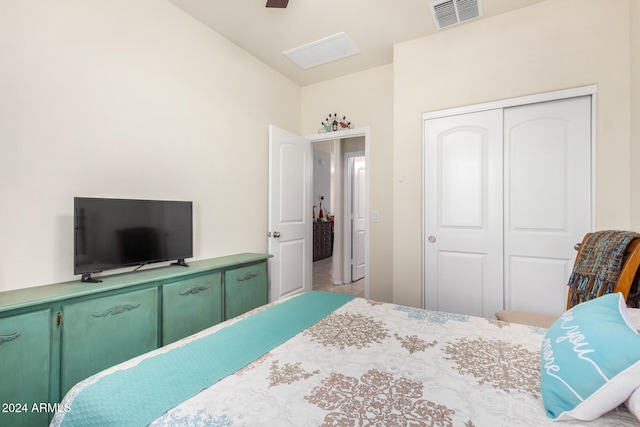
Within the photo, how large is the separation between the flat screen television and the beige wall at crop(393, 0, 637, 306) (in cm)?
197

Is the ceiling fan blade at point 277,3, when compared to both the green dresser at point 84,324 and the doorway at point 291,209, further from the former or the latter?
the green dresser at point 84,324

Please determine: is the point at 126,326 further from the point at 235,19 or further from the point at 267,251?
the point at 235,19

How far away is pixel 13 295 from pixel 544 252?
3.44 m

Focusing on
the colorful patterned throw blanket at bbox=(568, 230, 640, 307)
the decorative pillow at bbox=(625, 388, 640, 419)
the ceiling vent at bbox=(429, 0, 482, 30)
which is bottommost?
the decorative pillow at bbox=(625, 388, 640, 419)

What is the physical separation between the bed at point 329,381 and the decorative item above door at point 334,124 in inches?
106

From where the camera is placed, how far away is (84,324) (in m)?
1.57

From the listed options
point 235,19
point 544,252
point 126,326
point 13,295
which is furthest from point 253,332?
point 235,19

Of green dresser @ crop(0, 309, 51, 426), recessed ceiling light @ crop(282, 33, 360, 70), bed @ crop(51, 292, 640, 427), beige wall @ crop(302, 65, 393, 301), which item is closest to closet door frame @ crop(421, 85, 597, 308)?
beige wall @ crop(302, 65, 393, 301)

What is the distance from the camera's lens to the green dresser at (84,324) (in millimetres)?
1350

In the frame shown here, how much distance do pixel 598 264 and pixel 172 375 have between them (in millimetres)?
2032

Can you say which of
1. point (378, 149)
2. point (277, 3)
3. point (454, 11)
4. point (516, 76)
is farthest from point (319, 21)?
point (516, 76)

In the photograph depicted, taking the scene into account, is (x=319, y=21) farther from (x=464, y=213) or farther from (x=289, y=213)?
(x=464, y=213)

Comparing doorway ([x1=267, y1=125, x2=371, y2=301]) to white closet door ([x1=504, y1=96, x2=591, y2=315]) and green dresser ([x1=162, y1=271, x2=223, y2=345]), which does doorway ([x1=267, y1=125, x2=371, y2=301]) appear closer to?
green dresser ([x1=162, y1=271, x2=223, y2=345])

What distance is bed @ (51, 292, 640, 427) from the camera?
77cm
